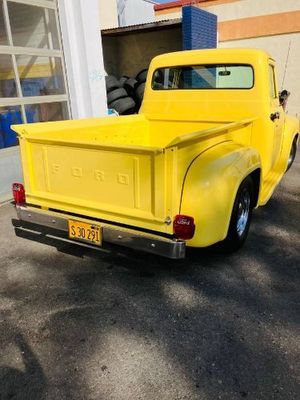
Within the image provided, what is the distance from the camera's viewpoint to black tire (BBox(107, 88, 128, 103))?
11539 millimetres

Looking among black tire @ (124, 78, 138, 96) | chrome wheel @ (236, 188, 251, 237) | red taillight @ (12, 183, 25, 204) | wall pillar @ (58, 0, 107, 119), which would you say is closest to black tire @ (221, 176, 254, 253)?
chrome wheel @ (236, 188, 251, 237)

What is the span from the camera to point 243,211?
12.5 feet

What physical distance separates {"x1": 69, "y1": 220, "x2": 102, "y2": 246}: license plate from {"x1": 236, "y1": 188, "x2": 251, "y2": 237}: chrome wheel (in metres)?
1.41

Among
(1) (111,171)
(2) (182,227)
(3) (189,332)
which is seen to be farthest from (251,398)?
(1) (111,171)

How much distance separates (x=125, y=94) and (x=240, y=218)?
9.04 metres

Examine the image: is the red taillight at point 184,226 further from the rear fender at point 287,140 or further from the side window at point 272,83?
the rear fender at point 287,140

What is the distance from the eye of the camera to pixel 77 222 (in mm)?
3289

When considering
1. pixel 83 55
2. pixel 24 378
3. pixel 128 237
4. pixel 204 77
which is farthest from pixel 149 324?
pixel 83 55

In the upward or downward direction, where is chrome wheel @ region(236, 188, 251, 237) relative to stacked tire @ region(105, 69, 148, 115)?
downward

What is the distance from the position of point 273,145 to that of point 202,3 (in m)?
10.5

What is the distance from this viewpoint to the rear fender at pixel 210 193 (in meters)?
2.88

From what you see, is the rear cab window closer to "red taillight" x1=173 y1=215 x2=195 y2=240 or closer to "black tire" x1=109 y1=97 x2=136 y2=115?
"red taillight" x1=173 y1=215 x2=195 y2=240

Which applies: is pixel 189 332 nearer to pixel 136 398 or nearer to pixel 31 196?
pixel 136 398

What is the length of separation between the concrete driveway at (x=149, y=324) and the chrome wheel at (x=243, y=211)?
11.3 inches
